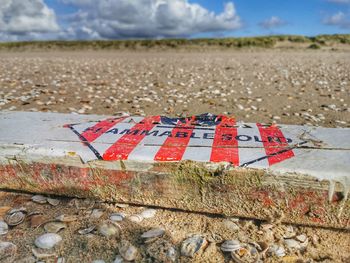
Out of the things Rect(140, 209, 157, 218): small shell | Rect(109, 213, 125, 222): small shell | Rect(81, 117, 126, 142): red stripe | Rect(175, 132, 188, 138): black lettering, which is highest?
Rect(81, 117, 126, 142): red stripe

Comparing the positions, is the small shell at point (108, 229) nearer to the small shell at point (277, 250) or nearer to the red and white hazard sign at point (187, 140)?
the red and white hazard sign at point (187, 140)

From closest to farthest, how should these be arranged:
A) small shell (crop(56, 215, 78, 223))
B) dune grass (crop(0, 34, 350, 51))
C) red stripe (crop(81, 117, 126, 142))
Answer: small shell (crop(56, 215, 78, 223))
red stripe (crop(81, 117, 126, 142))
dune grass (crop(0, 34, 350, 51))

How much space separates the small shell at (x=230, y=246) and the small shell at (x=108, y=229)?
601 millimetres

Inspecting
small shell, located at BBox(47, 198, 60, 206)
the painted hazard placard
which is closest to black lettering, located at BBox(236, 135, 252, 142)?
the painted hazard placard

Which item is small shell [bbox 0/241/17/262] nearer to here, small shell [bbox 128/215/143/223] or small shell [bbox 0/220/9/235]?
small shell [bbox 0/220/9/235]

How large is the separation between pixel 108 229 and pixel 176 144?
706mm

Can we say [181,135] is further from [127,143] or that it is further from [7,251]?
[7,251]

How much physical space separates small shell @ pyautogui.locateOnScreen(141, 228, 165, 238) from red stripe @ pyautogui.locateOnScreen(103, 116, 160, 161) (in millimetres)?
472

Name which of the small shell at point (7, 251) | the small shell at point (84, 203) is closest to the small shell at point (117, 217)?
the small shell at point (84, 203)

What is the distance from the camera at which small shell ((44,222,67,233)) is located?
185cm

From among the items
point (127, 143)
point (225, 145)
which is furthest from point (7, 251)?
point (225, 145)

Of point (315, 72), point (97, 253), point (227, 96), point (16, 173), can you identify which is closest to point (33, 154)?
point (16, 173)

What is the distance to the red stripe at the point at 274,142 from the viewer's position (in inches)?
78.2

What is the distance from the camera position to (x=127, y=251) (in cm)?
168
